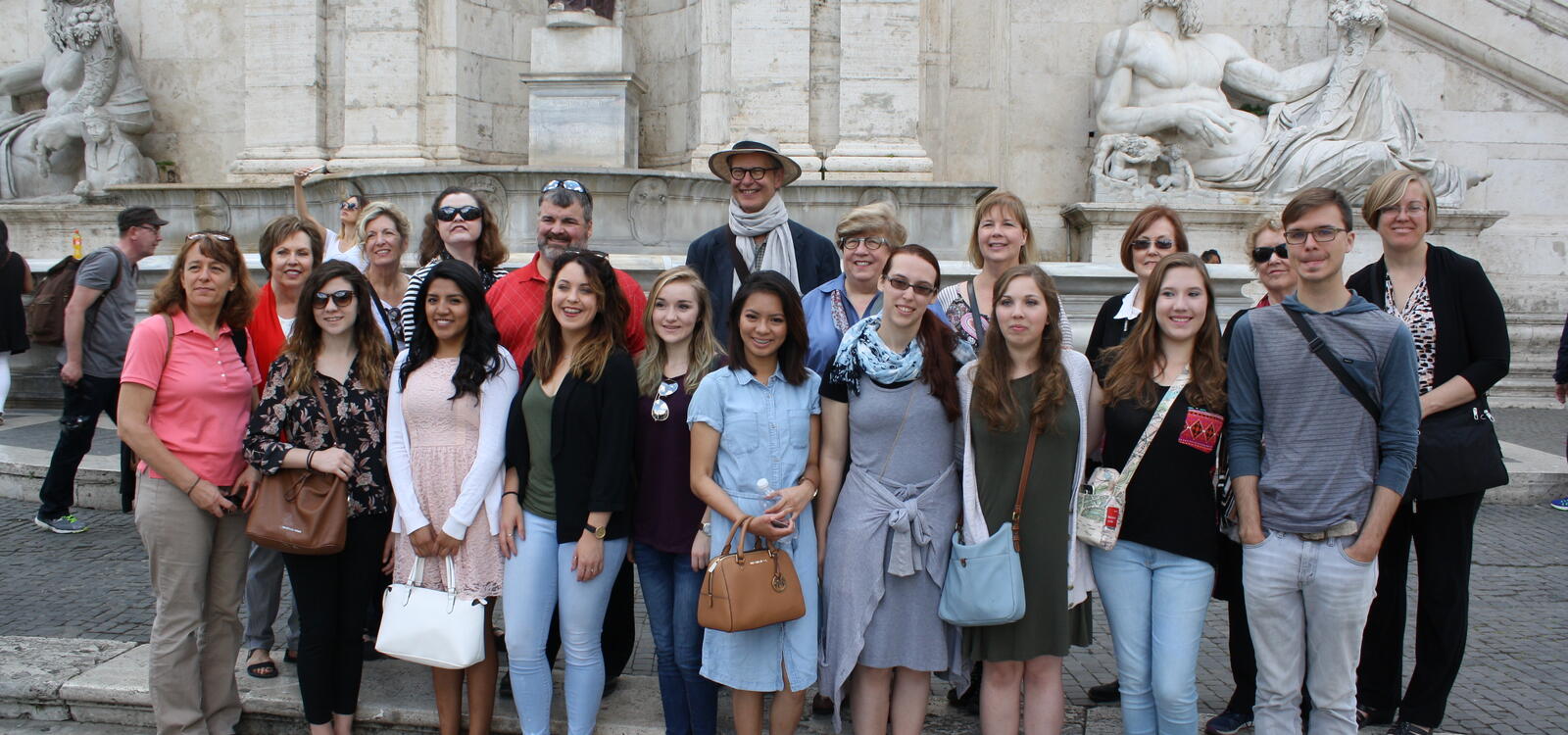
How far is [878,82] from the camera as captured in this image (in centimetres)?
1041

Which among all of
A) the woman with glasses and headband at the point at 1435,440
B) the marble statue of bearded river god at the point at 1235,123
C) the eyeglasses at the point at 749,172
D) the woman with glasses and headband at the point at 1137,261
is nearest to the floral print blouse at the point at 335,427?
the eyeglasses at the point at 749,172

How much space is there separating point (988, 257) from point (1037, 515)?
1115 mm

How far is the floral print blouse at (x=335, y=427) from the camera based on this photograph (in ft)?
10.5

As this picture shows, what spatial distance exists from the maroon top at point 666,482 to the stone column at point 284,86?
954 centimetres

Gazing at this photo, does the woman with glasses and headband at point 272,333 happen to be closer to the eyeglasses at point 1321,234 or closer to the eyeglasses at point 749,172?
the eyeglasses at point 749,172

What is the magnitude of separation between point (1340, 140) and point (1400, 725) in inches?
367

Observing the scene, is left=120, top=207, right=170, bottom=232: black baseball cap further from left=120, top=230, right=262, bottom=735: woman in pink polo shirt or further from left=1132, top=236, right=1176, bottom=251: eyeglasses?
left=1132, top=236, right=1176, bottom=251: eyeglasses

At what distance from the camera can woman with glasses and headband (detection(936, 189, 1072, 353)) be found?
11.9 feet

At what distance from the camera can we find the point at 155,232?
19.8 ft

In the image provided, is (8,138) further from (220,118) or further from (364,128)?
(364,128)

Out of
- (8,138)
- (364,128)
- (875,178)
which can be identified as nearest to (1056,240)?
(875,178)

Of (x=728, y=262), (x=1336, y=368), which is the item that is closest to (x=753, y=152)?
(x=728, y=262)

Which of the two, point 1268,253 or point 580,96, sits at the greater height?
point 580,96

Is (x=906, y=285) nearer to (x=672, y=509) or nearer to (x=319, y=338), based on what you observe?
(x=672, y=509)
